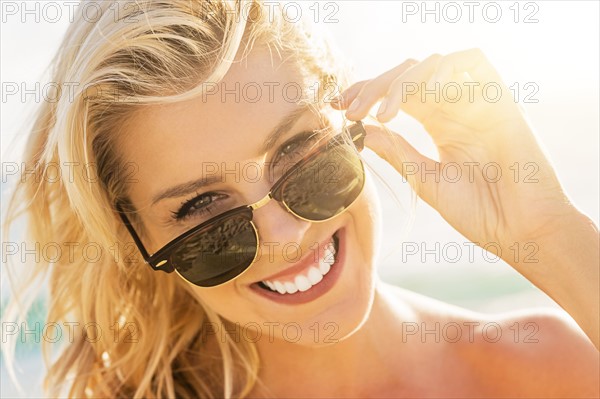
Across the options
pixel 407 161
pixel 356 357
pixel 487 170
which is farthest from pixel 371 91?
pixel 356 357

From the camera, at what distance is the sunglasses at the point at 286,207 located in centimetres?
248

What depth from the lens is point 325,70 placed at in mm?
2824

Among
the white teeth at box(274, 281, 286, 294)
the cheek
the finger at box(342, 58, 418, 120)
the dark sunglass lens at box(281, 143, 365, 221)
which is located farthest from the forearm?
the white teeth at box(274, 281, 286, 294)

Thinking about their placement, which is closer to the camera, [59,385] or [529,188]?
[529,188]

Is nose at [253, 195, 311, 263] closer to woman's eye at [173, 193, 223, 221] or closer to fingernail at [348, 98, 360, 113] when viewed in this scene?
woman's eye at [173, 193, 223, 221]

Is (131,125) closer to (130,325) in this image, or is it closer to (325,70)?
(325,70)

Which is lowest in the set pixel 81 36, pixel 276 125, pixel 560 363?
pixel 560 363

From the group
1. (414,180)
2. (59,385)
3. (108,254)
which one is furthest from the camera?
(59,385)

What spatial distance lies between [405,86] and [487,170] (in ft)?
1.53

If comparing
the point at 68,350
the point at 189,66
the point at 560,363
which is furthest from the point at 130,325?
the point at 560,363

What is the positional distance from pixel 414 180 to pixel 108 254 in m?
1.33

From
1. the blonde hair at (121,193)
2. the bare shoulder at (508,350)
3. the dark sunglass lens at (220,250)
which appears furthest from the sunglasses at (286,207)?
the bare shoulder at (508,350)

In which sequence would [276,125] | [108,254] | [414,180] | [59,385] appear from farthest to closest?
[59,385] → [108,254] → [414,180] → [276,125]

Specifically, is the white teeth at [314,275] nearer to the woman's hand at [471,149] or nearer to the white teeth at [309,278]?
the white teeth at [309,278]
